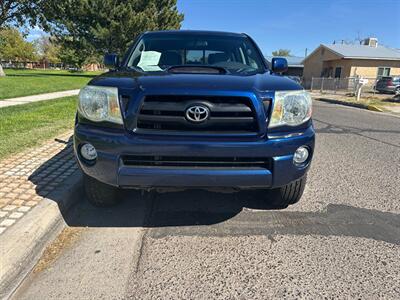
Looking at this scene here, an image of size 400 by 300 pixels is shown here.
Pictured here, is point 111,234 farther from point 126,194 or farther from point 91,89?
point 91,89

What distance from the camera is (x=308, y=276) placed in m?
2.57

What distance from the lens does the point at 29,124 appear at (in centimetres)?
705

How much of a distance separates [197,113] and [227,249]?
1119 millimetres

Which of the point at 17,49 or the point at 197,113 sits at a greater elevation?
the point at 17,49

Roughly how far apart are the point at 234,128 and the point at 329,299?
1340mm

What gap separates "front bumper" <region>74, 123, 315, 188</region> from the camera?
8.88 feet

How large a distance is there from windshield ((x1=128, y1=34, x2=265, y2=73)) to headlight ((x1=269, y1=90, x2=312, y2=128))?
1103 millimetres

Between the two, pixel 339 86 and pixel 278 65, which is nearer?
pixel 278 65

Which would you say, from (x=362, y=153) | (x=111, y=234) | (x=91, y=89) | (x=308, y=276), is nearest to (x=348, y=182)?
(x=362, y=153)

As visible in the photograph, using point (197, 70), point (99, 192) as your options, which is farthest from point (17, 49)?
point (197, 70)

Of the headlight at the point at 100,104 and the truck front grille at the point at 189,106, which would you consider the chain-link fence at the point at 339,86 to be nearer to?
the truck front grille at the point at 189,106

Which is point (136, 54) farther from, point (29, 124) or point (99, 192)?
point (29, 124)

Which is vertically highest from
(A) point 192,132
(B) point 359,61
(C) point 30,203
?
(B) point 359,61

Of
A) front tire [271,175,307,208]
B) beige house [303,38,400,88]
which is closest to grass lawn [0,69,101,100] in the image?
front tire [271,175,307,208]
